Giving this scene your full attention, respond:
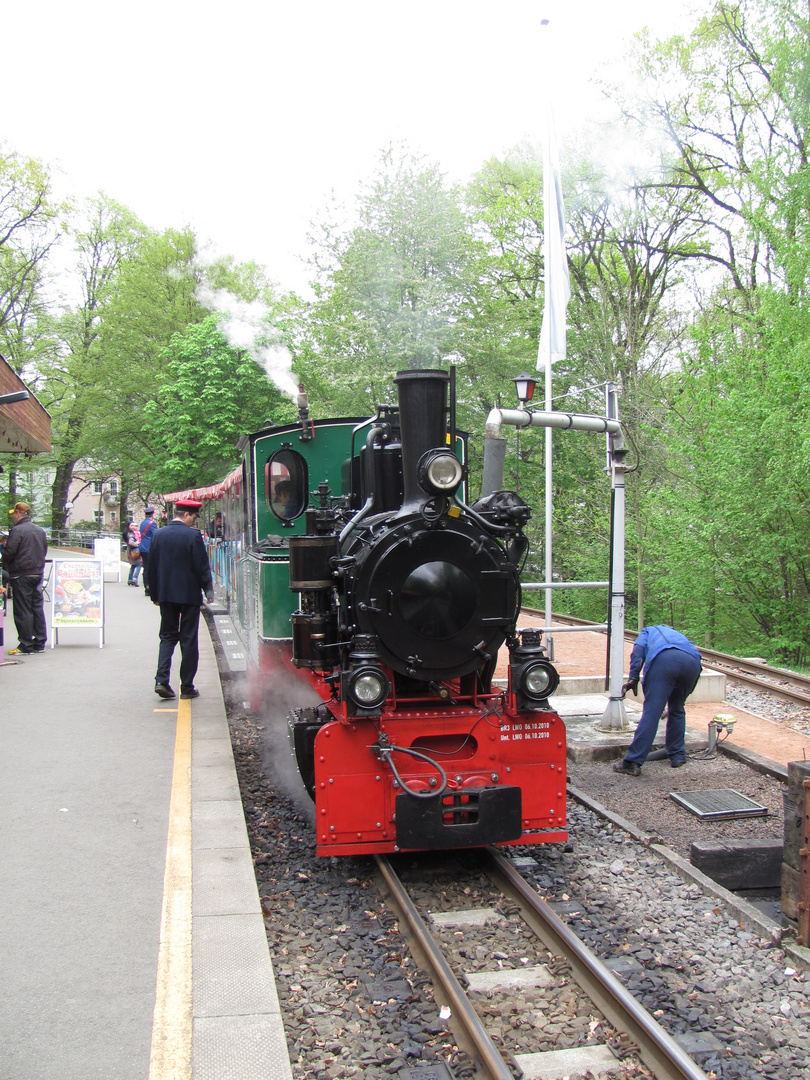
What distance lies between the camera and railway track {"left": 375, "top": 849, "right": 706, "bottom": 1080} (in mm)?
2994

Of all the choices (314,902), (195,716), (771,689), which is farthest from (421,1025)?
(771,689)

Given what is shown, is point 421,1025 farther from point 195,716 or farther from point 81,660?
point 81,660

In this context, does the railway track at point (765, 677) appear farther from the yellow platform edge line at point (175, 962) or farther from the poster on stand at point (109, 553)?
the poster on stand at point (109, 553)

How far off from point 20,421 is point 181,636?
13.9 ft

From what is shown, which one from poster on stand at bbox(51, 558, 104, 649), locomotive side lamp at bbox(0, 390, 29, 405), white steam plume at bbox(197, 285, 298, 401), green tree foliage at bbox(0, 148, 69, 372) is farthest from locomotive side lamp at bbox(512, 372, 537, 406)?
green tree foliage at bbox(0, 148, 69, 372)

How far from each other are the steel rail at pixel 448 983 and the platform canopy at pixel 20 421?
693 cm

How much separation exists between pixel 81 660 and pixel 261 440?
16.0 feet

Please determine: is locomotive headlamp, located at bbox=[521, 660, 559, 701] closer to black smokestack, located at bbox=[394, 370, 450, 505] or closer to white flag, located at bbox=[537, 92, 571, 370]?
black smokestack, located at bbox=[394, 370, 450, 505]

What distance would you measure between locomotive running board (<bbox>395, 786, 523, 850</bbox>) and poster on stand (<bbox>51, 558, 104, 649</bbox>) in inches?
312

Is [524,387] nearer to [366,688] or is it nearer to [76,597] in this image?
[366,688]

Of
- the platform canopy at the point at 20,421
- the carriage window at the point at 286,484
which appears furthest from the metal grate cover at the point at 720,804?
the platform canopy at the point at 20,421

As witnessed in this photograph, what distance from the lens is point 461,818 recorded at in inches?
177

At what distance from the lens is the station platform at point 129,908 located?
282 centimetres

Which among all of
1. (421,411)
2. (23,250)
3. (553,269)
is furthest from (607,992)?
(23,250)
